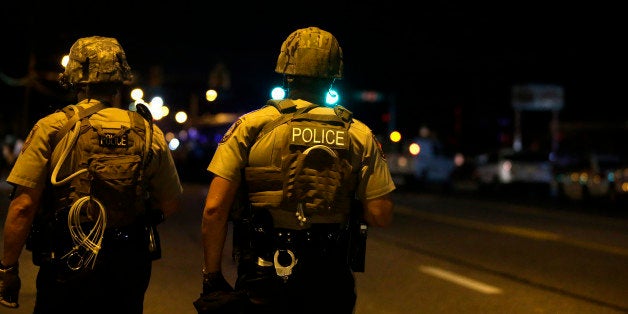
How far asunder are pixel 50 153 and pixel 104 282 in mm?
608

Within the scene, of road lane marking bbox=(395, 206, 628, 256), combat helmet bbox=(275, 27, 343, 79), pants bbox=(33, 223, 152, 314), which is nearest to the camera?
combat helmet bbox=(275, 27, 343, 79)

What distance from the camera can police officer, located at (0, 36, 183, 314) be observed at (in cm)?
396

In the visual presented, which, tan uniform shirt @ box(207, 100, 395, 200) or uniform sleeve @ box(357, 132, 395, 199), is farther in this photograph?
uniform sleeve @ box(357, 132, 395, 199)

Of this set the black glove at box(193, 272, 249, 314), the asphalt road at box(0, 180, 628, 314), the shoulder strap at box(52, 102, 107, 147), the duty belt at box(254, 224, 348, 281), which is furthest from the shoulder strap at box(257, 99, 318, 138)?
the asphalt road at box(0, 180, 628, 314)

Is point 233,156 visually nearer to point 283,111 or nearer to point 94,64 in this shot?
point 283,111

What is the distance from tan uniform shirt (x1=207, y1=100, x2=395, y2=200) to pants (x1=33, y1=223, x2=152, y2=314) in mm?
718

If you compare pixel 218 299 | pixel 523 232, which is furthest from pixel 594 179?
pixel 218 299

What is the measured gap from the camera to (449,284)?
10.1 meters

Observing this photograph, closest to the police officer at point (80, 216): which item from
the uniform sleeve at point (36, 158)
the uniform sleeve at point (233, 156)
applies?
the uniform sleeve at point (36, 158)

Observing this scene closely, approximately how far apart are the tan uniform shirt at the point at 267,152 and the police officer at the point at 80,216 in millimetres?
633

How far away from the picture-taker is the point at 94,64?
4.20 metres

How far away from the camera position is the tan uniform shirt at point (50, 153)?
3.96 metres

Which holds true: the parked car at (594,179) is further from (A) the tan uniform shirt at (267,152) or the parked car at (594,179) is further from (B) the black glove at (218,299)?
(B) the black glove at (218,299)

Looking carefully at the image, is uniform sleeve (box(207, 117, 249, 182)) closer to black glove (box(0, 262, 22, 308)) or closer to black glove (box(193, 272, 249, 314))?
black glove (box(193, 272, 249, 314))
